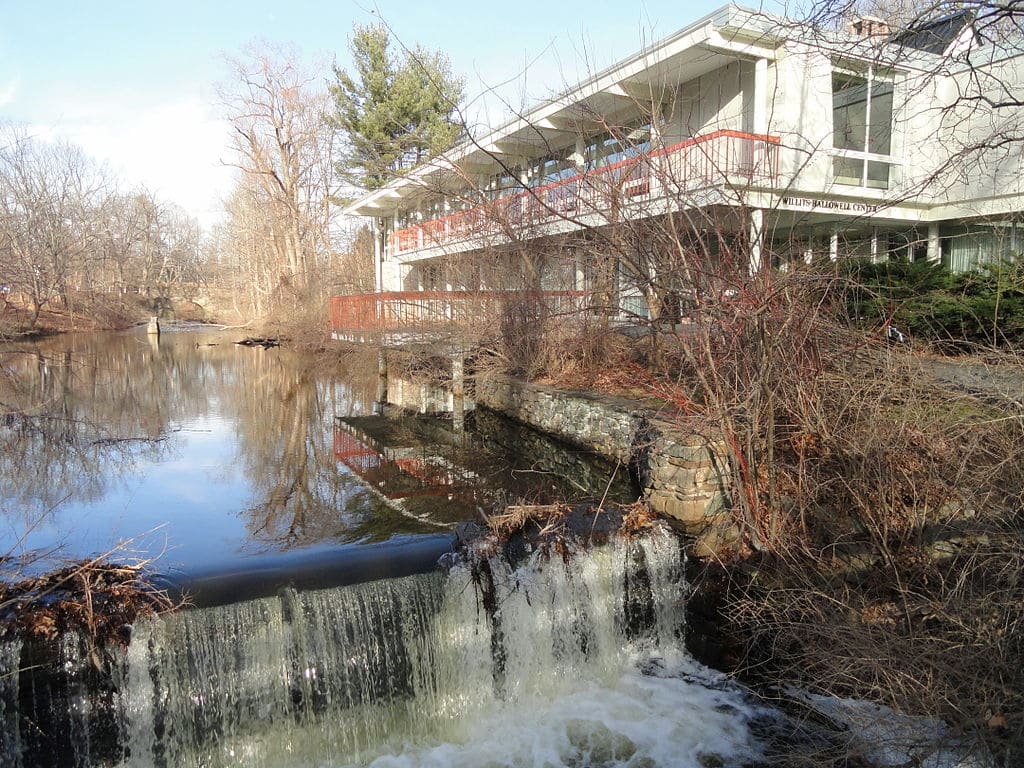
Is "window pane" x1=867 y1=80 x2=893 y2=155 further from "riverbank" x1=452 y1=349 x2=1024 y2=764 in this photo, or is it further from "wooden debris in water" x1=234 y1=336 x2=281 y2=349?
"wooden debris in water" x1=234 y1=336 x2=281 y2=349

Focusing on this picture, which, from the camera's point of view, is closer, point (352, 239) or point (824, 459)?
point (824, 459)

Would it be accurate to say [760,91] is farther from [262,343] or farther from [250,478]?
[262,343]

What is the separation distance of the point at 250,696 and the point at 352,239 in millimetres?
36821

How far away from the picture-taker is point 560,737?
5.26 m

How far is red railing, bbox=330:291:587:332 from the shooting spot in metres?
13.0

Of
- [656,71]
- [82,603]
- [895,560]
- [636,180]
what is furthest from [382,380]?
[895,560]

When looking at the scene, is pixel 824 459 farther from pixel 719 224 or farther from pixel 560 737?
pixel 560 737

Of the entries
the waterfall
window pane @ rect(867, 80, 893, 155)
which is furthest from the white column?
the waterfall

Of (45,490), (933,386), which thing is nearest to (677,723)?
(933,386)

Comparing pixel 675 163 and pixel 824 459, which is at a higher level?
pixel 675 163

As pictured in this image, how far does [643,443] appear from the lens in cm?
836

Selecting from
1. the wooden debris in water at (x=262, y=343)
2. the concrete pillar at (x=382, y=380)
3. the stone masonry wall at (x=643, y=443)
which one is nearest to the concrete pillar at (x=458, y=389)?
the stone masonry wall at (x=643, y=443)

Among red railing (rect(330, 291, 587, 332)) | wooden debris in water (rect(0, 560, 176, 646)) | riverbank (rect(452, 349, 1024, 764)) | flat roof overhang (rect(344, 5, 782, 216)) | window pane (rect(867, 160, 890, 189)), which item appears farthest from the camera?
window pane (rect(867, 160, 890, 189))

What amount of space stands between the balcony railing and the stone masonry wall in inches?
104
